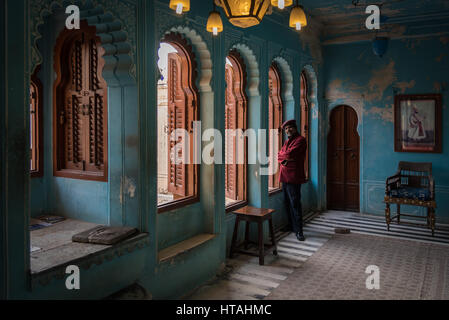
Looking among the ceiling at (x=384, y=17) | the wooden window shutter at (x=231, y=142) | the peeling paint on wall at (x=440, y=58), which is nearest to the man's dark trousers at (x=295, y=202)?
the wooden window shutter at (x=231, y=142)

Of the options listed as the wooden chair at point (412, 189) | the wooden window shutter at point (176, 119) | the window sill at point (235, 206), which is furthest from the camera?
the wooden chair at point (412, 189)

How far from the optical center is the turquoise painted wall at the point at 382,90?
780 centimetres

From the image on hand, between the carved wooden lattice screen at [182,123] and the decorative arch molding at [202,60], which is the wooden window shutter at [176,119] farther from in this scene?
the decorative arch molding at [202,60]

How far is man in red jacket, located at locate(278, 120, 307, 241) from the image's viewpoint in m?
6.48

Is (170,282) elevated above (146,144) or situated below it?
below

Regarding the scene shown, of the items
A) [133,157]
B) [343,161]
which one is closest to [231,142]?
[133,157]

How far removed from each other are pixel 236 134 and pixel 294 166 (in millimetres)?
1096

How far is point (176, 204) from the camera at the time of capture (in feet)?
16.0

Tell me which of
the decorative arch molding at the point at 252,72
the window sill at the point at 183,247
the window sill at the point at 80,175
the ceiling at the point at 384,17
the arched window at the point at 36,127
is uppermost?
the ceiling at the point at 384,17

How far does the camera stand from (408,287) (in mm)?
4734

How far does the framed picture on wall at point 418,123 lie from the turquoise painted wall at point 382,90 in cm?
10

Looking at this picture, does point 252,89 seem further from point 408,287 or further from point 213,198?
point 408,287
